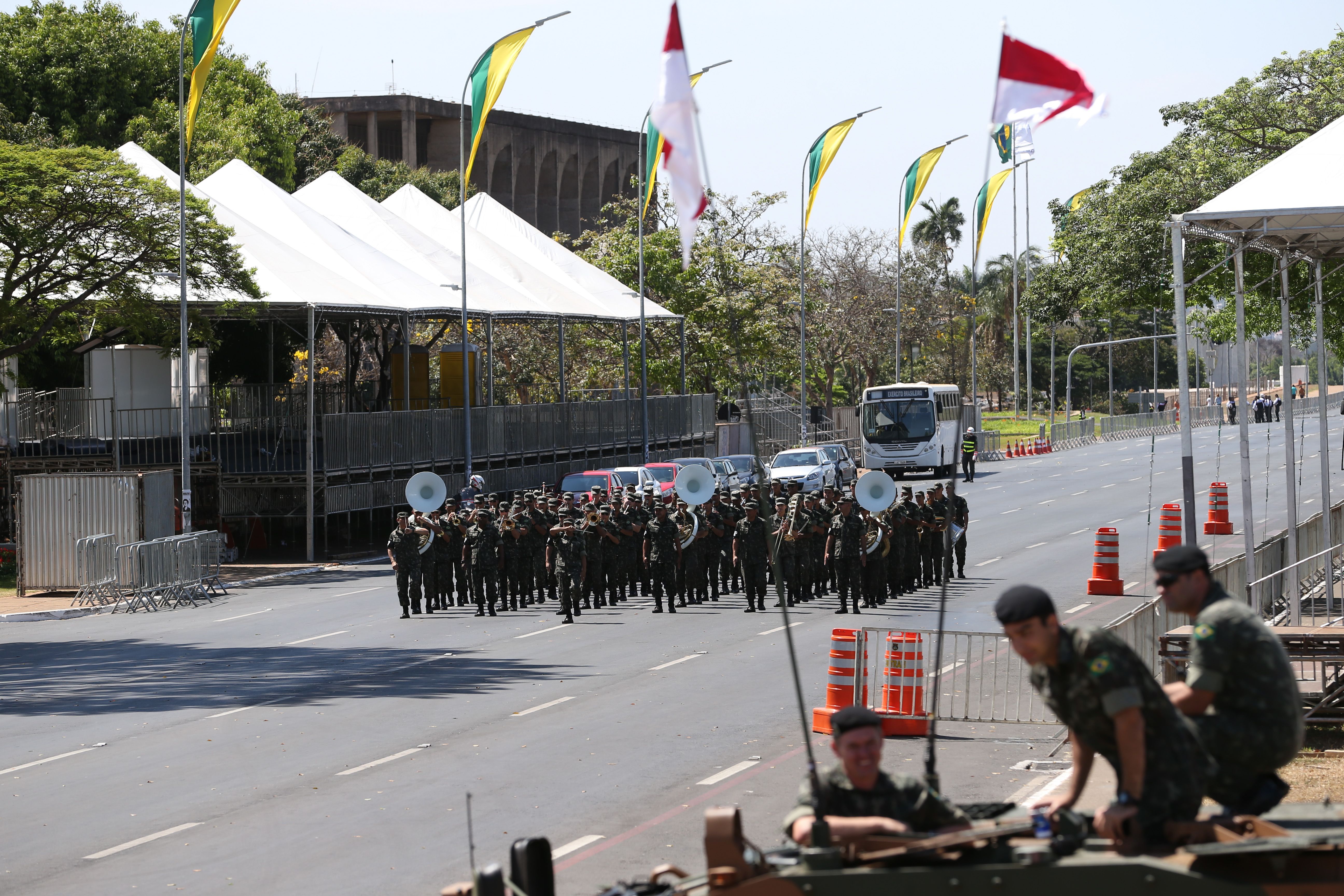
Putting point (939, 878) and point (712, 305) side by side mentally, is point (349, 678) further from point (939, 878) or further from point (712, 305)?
point (712, 305)

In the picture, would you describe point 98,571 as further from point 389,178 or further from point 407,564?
point 389,178

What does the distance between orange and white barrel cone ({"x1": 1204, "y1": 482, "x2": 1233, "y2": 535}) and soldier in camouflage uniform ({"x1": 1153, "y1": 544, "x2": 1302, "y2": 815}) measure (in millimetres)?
27158

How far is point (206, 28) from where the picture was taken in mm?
27078

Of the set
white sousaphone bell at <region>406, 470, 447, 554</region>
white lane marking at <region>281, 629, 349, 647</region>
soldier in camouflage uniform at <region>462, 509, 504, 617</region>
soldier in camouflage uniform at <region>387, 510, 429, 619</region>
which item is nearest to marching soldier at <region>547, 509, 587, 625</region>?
soldier in camouflage uniform at <region>462, 509, 504, 617</region>

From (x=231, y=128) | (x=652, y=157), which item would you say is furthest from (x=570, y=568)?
(x=231, y=128)

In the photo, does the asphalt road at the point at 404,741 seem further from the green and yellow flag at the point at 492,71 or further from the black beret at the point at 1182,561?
the green and yellow flag at the point at 492,71

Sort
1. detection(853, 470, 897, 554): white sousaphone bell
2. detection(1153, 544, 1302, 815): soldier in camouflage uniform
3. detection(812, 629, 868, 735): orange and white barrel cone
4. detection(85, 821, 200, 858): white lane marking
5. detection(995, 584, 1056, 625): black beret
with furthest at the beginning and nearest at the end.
A: detection(853, 470, 897, 554): white sousaphone bell
detection(812, 629, 868, 735): orange and white barrel cone
detection(85, 821, 200, 858): white lane marking
detection(1153, 544, 1302, 815): soldier in camouflage uniform
detection(995, 584, 1056, 625): black beret

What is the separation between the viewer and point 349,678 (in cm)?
1706

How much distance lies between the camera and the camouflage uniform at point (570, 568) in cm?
2222

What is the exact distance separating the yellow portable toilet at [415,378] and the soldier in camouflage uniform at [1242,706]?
1446 inches

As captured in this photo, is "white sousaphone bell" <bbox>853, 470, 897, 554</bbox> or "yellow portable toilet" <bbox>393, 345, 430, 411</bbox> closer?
"white sousaphone bell" <bbox>853, 470, 897, 554</bbox>

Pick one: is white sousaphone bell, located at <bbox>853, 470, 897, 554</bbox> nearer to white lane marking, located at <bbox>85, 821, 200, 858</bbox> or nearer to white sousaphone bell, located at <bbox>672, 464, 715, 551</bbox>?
white sousaphone bell, located at <bbox>672, 464, 715, 551</bbox>

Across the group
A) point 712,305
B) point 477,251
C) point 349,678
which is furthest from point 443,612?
point 712,305

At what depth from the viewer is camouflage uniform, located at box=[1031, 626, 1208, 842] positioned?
5312mm
